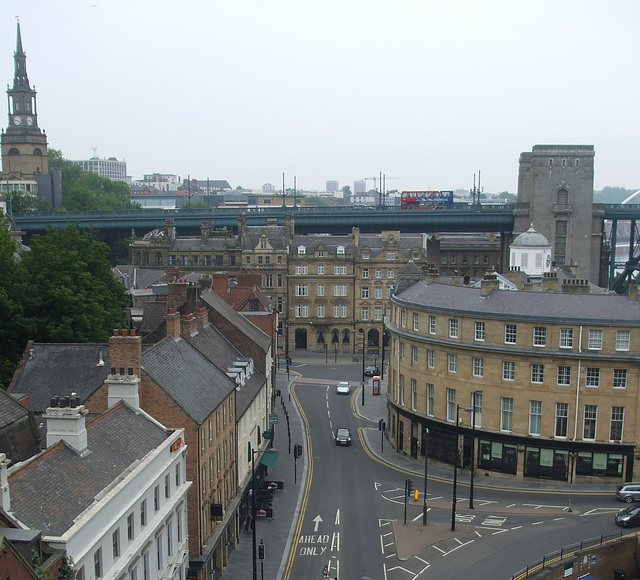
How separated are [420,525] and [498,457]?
39.3 ft

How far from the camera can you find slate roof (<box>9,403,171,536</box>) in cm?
2489

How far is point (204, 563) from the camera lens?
3819 cm

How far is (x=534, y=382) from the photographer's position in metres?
56.4

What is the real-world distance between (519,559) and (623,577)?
8.18 metres

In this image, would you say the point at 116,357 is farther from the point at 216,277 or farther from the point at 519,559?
the point at 216,277

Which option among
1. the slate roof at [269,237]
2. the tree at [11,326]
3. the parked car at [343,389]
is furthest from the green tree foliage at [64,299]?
the slate roof at [269,237]

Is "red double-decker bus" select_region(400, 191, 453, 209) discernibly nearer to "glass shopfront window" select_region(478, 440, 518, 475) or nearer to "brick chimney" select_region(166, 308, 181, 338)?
"glass shopfront window" select_region(478, 440, 518, 475)

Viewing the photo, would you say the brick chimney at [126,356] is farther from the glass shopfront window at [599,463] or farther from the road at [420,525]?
the glass shopfront window at [599,463]

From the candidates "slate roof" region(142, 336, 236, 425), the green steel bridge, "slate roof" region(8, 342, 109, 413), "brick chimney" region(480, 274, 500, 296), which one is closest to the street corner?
"slate roof" region(142, 336, 236, 425)

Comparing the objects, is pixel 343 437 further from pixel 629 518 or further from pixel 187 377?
pixel 187 377

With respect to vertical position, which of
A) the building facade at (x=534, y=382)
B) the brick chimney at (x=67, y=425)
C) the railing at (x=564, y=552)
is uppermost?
the brick chimney at (x=67, y=425)

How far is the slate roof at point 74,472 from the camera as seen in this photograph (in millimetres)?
24891

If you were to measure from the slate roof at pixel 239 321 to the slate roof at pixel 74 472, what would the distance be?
80.1 ft

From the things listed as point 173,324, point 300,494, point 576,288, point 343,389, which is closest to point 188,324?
point 173,324
